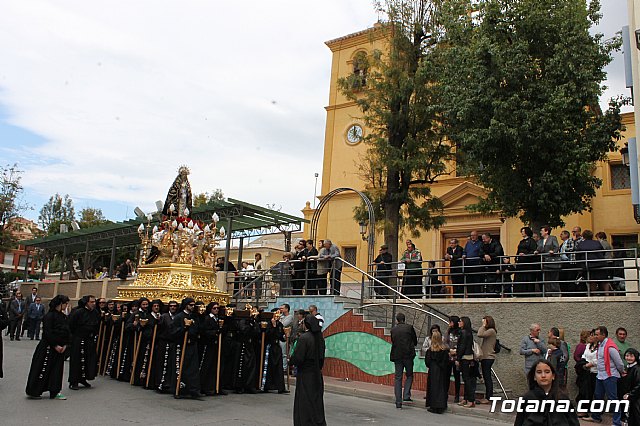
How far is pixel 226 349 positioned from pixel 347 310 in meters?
3.82

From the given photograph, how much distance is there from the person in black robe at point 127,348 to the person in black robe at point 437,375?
6105 millimetres

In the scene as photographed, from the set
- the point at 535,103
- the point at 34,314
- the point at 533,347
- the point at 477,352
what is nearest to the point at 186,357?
the point at 477,352

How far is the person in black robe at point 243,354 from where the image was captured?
1159 centimetres

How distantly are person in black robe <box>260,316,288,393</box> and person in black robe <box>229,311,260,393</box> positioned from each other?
197mm

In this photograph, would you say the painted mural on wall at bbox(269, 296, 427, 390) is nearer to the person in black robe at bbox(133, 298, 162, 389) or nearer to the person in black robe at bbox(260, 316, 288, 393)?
the person in black robe at bbox(260, 316, 288, 393)

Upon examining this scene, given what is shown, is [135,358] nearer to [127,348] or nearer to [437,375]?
[127,348]

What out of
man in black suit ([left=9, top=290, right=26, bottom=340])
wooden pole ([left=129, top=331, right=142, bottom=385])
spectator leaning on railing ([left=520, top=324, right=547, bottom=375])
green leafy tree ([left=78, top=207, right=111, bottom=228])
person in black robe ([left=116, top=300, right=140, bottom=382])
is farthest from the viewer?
green leafy tree ([left=78, top=207, right=111, bottom=228])

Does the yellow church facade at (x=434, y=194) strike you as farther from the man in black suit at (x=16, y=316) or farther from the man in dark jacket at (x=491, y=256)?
the man in black suit at (x=16, y=316)

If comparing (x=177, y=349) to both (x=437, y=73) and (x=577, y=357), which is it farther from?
(x=437, y=73)

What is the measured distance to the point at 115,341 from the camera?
42.3ft

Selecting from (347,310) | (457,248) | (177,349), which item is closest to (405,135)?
(457,248)

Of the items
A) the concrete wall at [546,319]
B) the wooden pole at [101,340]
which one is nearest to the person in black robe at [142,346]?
the wooden pole at [101,340]

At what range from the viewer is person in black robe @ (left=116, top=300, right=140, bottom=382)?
12.2 m

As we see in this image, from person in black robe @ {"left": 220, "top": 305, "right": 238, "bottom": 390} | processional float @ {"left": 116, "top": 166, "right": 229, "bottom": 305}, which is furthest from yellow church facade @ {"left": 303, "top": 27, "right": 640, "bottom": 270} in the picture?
person in black robe @ {"left": 220, "top": 305, "right": 238, "bottom": 390}
